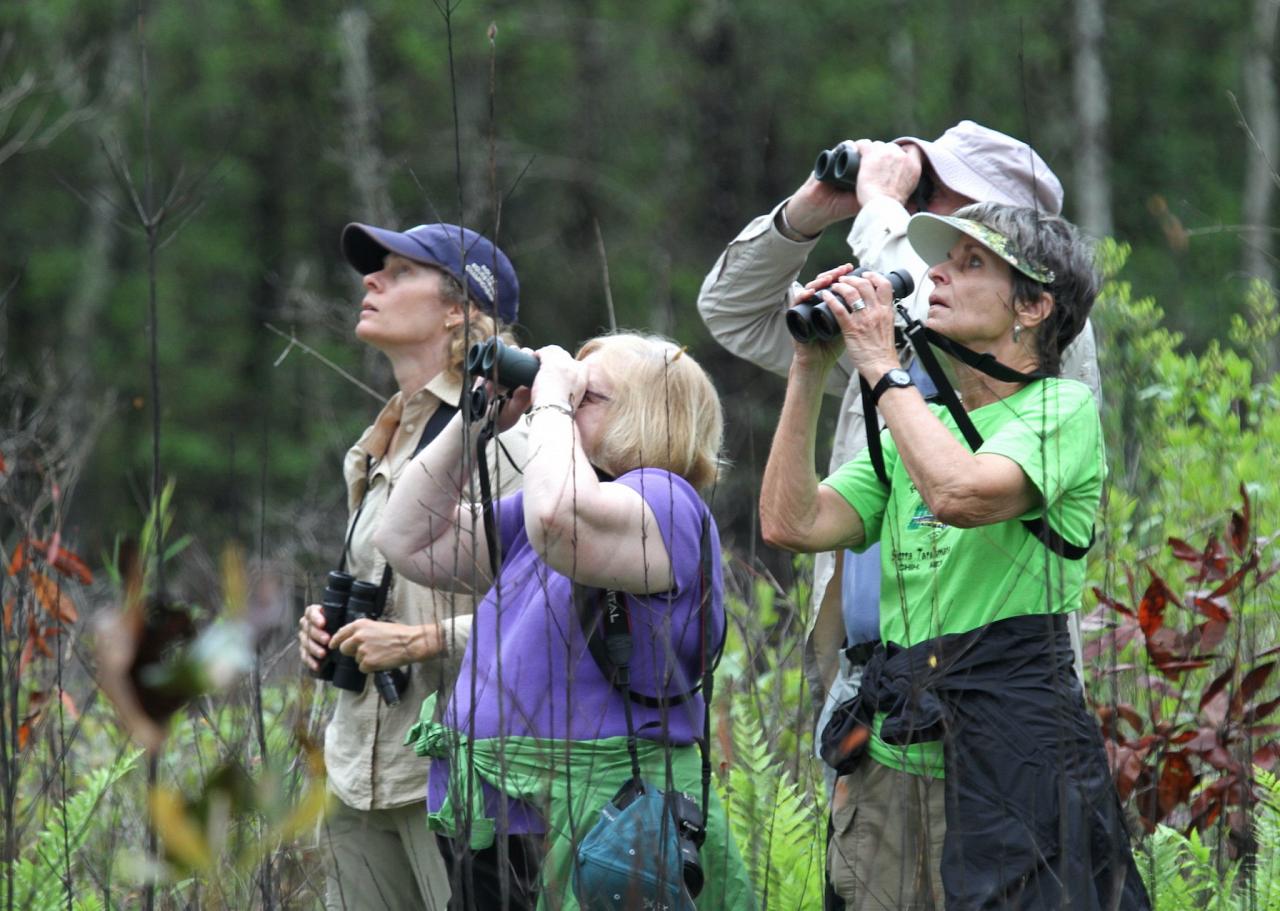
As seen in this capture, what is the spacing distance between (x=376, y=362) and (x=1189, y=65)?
10.2 meters

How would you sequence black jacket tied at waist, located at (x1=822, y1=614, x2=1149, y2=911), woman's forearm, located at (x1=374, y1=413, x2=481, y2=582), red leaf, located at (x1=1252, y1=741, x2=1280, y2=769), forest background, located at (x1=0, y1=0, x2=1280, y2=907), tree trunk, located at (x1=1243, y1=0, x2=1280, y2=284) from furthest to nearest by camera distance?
forest background, located at (x1=0, y1=0, x2=1280, y2=907) → tree trunk, located at (x1=1243, y1=0, x2=1280, y2=284) → red leaf, located at (x1=1252, y1=741, x2=1280, y2=769) → woman's forearm, located at (x1=374, y1=413, x2=481, y2=582) → black jacket tied at waist, located at (x1=822, y1=614, x2=1149, y2=911)

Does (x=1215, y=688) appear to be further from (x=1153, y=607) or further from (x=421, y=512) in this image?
(x=421, y=512)

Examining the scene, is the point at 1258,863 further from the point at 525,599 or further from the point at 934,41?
the point at 934,41

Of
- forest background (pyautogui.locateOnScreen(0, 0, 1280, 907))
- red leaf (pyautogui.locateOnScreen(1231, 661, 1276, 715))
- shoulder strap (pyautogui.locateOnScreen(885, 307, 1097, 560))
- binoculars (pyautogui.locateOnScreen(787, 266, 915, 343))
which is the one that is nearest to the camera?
shoulder strap (pyautogui.locateOnScreen(885, 307, 1097, 560))

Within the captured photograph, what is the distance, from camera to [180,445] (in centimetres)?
1912

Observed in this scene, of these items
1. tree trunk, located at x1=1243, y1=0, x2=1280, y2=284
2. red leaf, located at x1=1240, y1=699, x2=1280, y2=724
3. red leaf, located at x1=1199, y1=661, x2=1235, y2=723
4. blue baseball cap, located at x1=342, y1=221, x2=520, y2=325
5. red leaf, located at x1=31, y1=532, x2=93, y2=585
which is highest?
tree trunk, located at x1=1243, y1=0, x2=1280, y2=284

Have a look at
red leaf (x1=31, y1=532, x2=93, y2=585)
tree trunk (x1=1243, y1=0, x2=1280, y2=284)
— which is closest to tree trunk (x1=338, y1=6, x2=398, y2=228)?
tree trunk (x1=1243, y1=0, x2=1280, y2=284)

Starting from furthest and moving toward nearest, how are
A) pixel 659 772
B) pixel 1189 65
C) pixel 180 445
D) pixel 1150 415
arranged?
pixel 180 445 < pixel 1189 65 < pixel 1150 415 < pixel 659 772

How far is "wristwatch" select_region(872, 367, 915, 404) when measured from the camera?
2.51m

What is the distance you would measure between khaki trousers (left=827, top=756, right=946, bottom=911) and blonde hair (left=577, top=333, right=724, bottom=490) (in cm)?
63

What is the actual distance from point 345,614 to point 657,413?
0.81m

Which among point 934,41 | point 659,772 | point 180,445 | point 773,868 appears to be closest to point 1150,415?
point 773,868

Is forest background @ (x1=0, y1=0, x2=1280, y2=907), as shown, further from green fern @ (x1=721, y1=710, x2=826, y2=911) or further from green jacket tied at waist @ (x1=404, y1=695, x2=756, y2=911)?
green jacket tied at waist @ (x1=404, y1=695, x2=756, y2=911)

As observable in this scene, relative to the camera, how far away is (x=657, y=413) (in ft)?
9.78
